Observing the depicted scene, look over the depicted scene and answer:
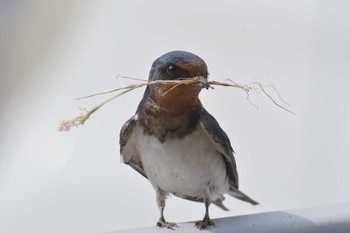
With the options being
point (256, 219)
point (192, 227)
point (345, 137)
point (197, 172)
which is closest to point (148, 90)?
point (197, 172)

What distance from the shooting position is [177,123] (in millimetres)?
1719

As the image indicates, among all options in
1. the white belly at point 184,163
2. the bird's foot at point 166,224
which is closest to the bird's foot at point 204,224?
the bird's foot at point 166,224

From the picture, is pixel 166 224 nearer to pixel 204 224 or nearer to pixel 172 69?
pixel 204 224

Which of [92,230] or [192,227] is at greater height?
[192,227]

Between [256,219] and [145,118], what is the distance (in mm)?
483

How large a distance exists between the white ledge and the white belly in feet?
1.22

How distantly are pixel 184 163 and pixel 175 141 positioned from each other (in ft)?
0.18

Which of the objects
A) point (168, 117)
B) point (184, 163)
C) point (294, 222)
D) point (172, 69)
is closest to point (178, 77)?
point (172, 69)

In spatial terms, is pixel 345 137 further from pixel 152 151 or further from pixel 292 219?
pixel 292 219

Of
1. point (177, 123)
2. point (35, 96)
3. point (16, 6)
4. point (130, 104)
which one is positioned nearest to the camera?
point (177, 123)

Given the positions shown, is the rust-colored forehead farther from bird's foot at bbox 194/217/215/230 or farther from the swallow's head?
bird's foot at bbox 194/217/215/230

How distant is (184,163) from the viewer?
1.75m

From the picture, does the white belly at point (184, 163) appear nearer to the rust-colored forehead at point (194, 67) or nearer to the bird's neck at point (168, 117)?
the bird's neck at point (168, 117)

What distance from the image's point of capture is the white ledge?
130cm
